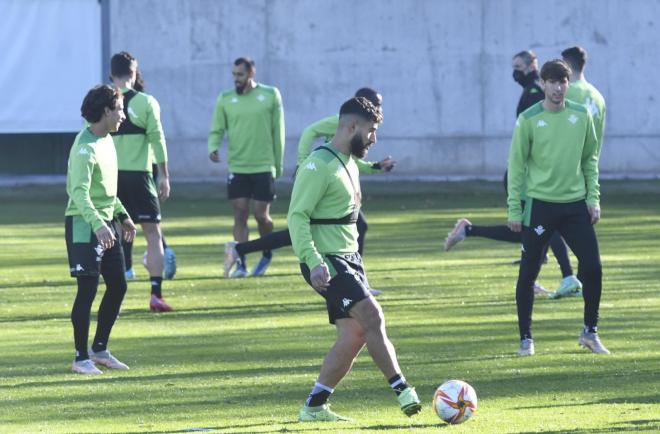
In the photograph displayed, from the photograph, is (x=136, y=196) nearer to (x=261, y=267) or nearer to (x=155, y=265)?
(x=155, y=265)

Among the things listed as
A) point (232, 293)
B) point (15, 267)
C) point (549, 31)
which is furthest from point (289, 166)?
point (232, 293)

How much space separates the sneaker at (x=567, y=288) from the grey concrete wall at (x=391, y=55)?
1652cm

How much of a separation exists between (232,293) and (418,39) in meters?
16.6

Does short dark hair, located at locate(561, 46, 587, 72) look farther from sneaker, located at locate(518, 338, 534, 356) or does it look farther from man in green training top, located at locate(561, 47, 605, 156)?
sneaker, located at locate(518, 338, 534, 356)

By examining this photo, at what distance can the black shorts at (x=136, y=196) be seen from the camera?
1370 cm

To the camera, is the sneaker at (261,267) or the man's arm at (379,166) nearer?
the man's arm at (379,166)

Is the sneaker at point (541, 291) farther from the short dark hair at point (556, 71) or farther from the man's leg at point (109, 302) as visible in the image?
the man's leg at point (109, 302)

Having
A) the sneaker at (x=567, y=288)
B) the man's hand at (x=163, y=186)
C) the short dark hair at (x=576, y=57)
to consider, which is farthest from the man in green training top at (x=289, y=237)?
the short dark hair at (x=576, y=57)

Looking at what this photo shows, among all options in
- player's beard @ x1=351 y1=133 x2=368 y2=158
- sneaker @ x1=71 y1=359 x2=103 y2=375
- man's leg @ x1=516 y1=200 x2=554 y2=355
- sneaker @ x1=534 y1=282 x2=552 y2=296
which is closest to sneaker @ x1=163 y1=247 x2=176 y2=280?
sneaker @ x1=534 y1=282 x2=552 y2=296

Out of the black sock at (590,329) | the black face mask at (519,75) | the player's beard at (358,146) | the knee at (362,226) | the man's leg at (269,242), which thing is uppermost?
the player's beard at (358,146)

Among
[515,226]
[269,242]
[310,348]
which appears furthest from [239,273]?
[515,226]

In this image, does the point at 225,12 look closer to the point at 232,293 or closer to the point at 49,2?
the point at 49,2

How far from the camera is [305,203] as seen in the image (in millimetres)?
8312

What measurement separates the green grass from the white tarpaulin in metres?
11.0
